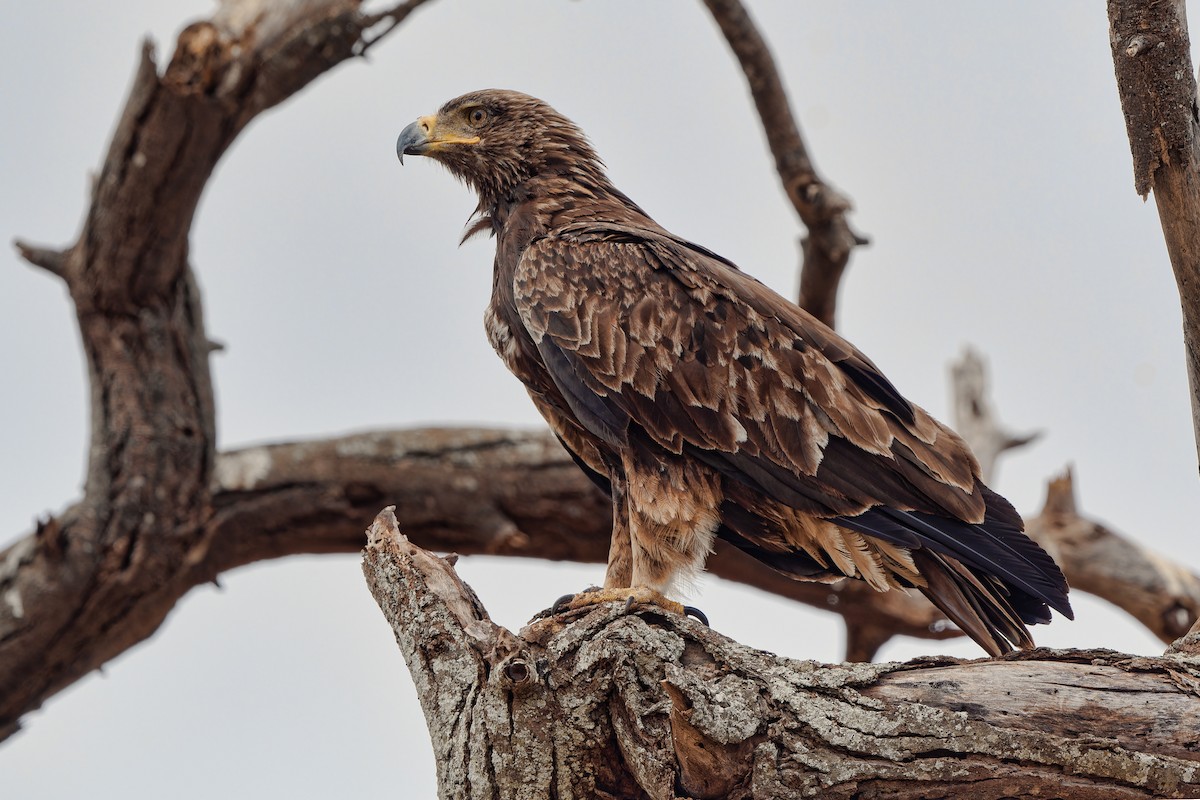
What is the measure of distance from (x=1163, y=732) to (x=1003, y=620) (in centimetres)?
102

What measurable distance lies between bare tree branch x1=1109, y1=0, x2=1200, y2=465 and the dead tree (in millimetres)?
1382

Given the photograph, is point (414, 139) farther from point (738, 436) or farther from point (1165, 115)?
point (1165, 115)

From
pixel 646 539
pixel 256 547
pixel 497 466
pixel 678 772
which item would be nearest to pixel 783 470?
pixel 646 539

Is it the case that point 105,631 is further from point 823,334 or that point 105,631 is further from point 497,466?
point 823,334

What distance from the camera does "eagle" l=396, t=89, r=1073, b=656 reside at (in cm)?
473

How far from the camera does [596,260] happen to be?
5.20 m

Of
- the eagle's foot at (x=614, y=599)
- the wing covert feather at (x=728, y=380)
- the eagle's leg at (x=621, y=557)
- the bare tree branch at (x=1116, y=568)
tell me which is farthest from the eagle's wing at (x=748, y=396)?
the bare tree branch at (x=1116, y=568)

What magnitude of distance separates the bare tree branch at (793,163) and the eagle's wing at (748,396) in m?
2.36

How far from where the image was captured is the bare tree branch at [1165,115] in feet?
13.0

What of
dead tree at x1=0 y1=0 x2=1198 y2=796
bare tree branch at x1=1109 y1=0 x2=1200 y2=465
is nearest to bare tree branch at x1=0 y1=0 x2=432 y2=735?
A: dead tree at x1=0 y1=0 x2=1198 y2=796

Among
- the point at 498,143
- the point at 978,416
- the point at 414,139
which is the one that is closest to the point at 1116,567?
the point at 978,416

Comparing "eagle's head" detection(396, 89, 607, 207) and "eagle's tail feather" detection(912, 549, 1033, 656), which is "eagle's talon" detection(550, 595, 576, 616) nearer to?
"eagle's tail feather" detection(912, 549, 1033, 656)

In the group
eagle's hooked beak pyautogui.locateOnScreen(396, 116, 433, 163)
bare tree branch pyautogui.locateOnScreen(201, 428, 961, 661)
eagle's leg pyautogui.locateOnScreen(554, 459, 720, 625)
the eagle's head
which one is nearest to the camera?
eagle's leg pyautogui.locateOnScreen(554, 459, 720, 625)

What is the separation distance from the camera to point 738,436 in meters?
4.86
